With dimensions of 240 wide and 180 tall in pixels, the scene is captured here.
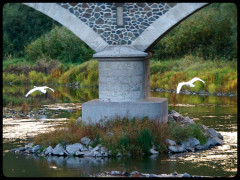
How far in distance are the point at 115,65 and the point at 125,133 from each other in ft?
6.44

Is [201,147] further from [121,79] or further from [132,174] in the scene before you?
[132,174]

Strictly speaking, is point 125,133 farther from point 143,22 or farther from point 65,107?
point 65,107

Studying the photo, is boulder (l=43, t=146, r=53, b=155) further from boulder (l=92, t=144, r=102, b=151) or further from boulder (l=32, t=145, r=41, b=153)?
boulder (l=92, t=144, r=102, b=151)

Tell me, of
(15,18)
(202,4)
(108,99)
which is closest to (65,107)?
Answer: (108,99)

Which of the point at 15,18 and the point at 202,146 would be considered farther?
the point at 15,18

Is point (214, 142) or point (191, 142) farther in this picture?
point (214, 142)

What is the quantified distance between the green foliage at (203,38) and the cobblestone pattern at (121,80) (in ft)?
73.2

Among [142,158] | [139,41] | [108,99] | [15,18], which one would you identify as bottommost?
[142,158]

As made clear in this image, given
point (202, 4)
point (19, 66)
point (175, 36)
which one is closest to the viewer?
point (202, 4)

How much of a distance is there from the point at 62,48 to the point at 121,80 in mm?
28910

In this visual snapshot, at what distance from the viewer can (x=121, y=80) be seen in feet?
52.0

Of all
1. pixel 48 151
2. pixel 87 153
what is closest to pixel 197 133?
pixel 87 153

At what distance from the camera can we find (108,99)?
52.3 feet

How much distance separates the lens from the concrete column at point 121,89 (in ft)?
51.5
